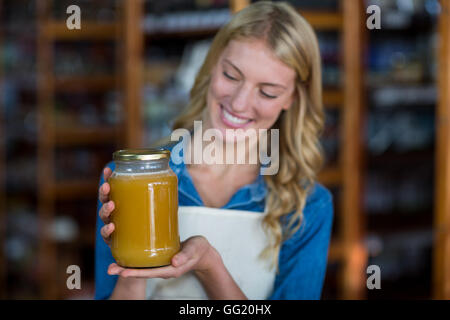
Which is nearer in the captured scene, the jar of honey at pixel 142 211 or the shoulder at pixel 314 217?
the jar of honey at pixel 142 211

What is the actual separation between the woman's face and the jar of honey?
0.61 feet

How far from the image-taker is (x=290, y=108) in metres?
1.01

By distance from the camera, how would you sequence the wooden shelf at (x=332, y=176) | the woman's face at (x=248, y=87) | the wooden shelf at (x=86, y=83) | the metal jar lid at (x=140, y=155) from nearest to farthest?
1. the metal jar lid at (x=140, y=155)
2. the woman's face at (x=248, y=87)
3. the wooden shelf at (x=332, y=176)
4. the wooden shelf at (x=86, y=83)

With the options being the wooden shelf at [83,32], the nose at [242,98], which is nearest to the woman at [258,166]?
the nose at [242,98]

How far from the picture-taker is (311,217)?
105cm

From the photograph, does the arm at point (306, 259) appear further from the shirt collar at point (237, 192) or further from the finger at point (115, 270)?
the finger at point (115, 270)

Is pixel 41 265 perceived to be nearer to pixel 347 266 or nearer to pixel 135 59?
pixel 135 59

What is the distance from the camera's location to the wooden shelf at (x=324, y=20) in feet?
7.86

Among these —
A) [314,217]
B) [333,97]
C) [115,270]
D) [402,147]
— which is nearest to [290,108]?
[314,217]

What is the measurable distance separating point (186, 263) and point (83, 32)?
83.9 inches

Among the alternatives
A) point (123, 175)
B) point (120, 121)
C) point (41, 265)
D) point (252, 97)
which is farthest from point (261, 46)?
point (41, 265)

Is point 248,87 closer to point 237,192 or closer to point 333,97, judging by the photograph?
point 237,192

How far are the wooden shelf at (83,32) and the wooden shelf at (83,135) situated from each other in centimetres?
47
